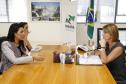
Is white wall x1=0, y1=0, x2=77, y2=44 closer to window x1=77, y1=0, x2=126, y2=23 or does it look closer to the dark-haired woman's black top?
window x1=77, y1=0, x2=126, y2=23

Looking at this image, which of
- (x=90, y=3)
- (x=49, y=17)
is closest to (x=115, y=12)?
(x=90, y=3)

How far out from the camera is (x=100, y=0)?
4.91 m

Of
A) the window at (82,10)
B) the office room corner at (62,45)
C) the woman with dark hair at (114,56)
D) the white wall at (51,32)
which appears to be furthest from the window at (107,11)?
the woman with dark hair at (114,56)

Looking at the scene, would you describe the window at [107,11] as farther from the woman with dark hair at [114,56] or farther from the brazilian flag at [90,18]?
the woman with dark hair at [114,56]

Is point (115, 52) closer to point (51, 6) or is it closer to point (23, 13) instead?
point (51, 6)

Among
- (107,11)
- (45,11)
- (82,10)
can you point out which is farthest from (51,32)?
(107,11)

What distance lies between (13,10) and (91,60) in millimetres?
3378

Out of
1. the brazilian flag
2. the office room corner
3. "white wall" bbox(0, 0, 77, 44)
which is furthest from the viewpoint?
"white wall" bbox(0, 0, 77, 44)

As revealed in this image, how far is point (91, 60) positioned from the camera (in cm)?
237

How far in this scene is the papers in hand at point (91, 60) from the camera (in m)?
2.28

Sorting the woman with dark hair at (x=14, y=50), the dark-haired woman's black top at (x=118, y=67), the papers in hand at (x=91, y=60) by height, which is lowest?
the dark-haired woman's black top at (x=118, y=67)

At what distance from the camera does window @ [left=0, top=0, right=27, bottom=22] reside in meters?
5.15

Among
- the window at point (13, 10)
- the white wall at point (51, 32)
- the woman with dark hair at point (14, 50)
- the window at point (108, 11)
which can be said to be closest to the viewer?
the woman with dark hair at point (14, 50)

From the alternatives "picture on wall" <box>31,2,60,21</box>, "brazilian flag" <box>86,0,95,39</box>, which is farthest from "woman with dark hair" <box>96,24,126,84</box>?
"picture on wall" <box>31,2,60,21</box>
